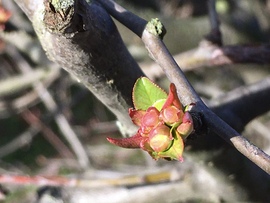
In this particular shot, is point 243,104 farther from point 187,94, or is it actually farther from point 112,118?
point 112,118

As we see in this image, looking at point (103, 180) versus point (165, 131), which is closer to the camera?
point (165, 131)

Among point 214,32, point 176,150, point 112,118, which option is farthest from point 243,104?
point 112,118

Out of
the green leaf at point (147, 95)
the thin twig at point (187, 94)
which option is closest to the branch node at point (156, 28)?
the thin twig at point (187, 94)

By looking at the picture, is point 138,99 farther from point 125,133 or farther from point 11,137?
point 11,137

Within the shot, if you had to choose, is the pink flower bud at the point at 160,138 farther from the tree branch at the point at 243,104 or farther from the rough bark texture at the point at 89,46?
the tree branch at the point at 243,104

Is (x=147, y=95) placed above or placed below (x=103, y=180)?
above

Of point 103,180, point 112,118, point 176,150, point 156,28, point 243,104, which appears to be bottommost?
point 112,118

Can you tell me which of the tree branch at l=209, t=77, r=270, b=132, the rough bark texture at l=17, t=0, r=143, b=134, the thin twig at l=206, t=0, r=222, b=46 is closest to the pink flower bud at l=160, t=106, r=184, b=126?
the rough bark texture at l=17, t=0, r=143, b=134
